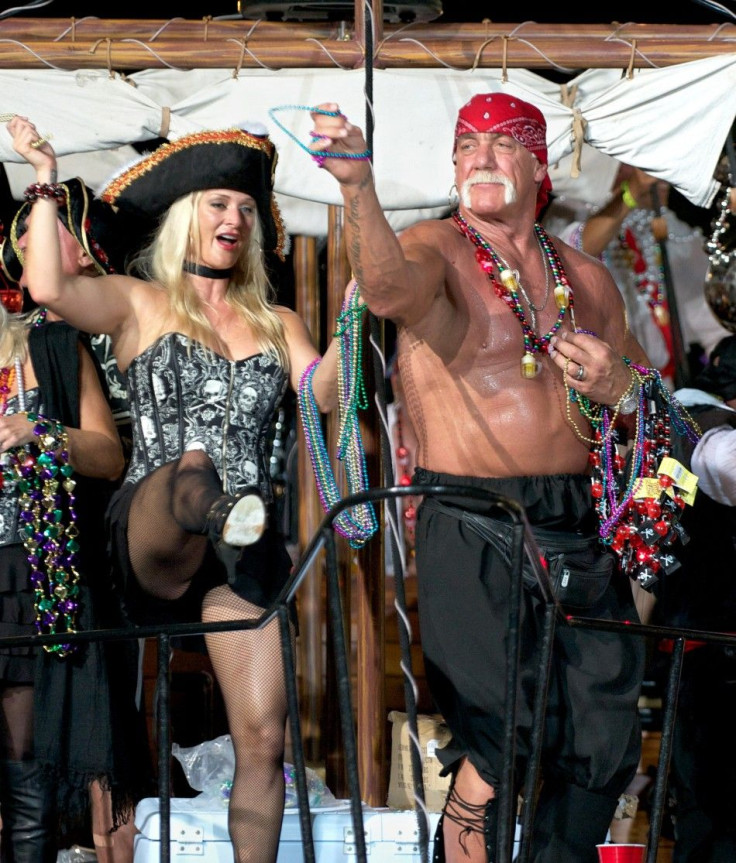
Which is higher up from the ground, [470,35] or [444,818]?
[470,35]

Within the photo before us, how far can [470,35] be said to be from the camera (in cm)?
388

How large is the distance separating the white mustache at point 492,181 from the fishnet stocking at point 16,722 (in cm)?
165

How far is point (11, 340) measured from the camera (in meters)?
3.54

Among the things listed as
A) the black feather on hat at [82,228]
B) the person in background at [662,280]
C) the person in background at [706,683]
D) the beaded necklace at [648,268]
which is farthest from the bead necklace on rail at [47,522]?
the beaded necklace at [648,268]

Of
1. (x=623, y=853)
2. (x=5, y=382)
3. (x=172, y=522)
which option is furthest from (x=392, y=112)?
(x=623, y=853)

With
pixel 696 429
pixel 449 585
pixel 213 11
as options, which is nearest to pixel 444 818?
pixel 449 585

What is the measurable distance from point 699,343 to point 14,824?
11.5 ft

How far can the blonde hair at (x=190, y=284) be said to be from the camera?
3.40m

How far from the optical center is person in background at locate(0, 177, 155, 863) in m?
3.45

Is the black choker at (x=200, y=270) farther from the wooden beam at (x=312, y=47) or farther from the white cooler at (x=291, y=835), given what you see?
the white cooler at (x=291, y=835)

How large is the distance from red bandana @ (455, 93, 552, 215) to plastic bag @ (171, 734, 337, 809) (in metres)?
1.76

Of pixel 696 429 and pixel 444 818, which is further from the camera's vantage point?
pixel 696 429

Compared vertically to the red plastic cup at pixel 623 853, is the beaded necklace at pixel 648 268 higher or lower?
higher

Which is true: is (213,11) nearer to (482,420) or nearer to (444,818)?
(482,420)
